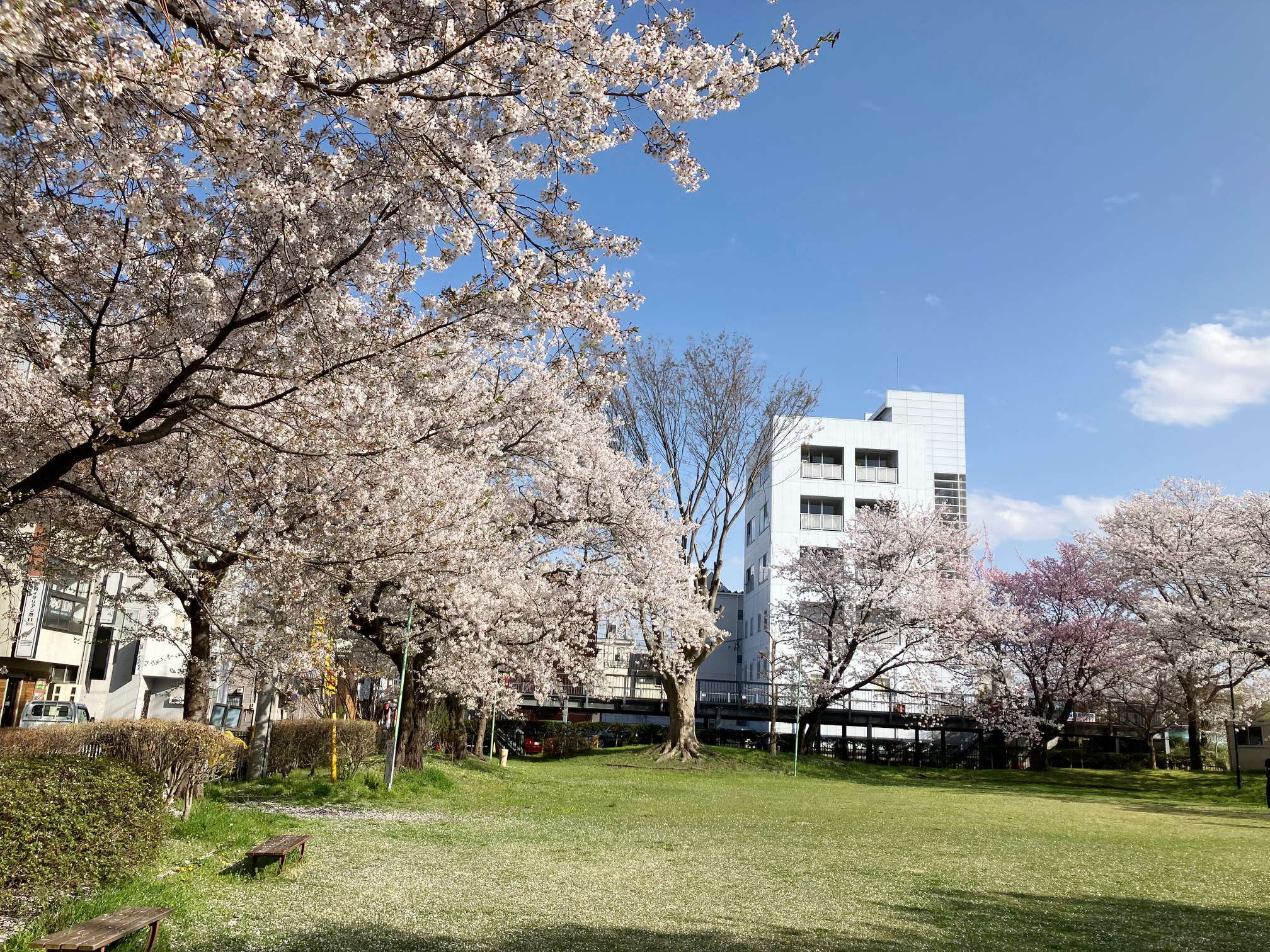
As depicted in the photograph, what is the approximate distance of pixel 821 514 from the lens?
4784 centimetres

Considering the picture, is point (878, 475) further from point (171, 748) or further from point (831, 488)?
point (171, 748)

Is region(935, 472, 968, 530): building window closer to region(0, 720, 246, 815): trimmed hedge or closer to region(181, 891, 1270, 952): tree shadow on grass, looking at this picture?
region(181, 891, 1270, 952): tree shadow on grass

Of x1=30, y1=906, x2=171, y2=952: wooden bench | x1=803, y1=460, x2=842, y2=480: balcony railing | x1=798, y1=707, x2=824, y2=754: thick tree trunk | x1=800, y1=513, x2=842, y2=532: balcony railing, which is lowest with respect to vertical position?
x1=798, y1=707, x2=824, y2=754: thick tree trunk

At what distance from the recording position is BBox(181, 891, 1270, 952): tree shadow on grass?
5.99m

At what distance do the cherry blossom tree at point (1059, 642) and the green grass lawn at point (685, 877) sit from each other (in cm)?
1553

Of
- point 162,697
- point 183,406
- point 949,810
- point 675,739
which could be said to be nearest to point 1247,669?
point 949,810

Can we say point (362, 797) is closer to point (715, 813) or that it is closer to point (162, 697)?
point (715, 813)

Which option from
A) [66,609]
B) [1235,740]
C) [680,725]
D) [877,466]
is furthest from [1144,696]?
[66,609]

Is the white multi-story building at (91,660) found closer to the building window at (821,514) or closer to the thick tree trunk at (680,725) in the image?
the thick tree trunk at (680,725)

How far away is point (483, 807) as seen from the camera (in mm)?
15555

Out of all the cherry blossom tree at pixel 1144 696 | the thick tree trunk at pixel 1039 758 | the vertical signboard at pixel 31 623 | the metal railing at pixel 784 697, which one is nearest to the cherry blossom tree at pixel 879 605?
the metal railing at pixel 784 697

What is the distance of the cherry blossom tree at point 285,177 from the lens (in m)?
4.50

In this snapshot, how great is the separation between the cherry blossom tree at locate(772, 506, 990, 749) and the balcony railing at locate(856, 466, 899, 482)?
1001 cm

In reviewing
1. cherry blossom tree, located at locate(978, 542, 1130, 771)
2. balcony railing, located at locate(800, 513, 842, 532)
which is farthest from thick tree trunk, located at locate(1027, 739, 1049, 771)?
balcony railing, located at locate(800, 513, 842, 532)
